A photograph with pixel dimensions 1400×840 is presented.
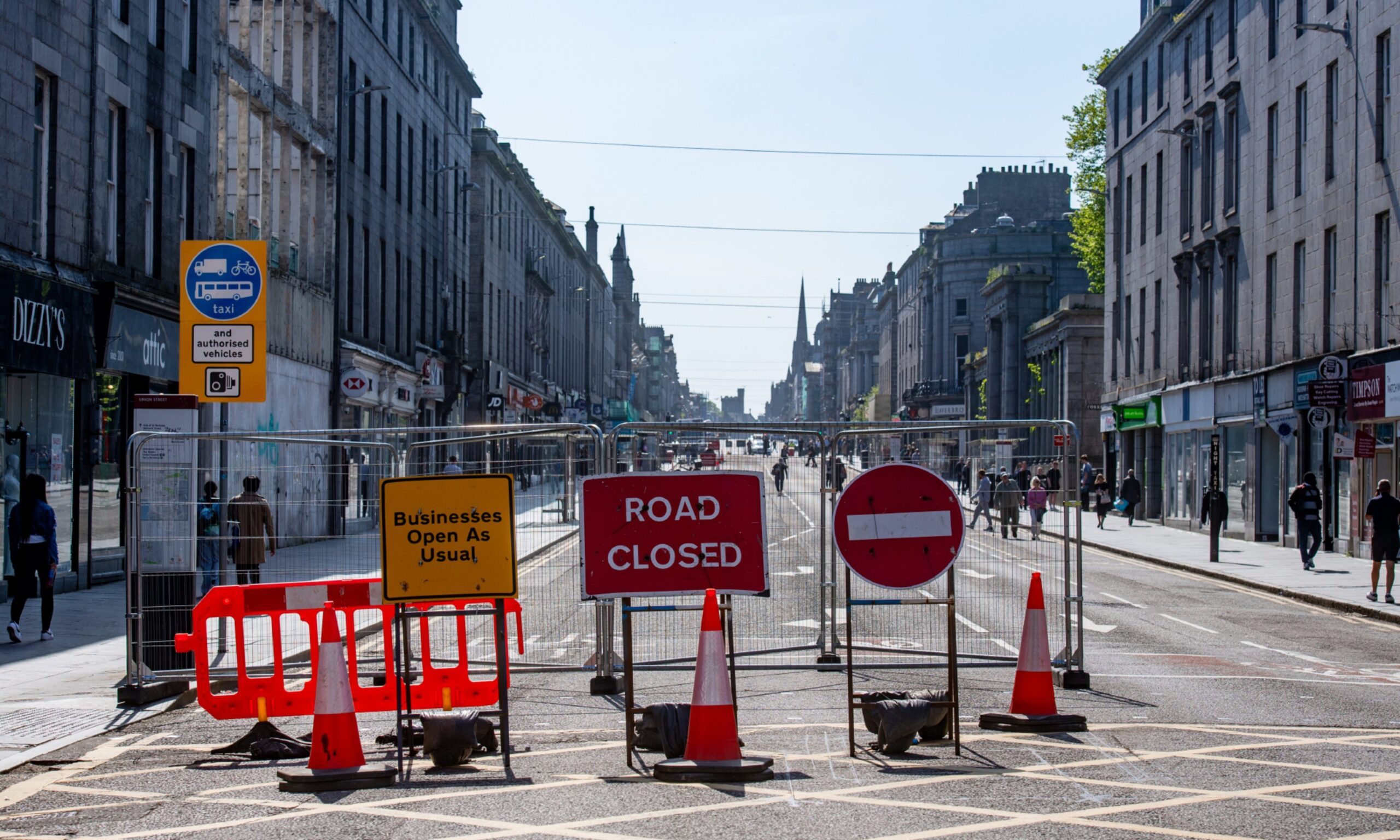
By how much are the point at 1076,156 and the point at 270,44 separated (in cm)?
3999

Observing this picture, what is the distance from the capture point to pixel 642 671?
12.3 meters

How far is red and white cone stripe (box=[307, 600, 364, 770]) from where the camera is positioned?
801 cm

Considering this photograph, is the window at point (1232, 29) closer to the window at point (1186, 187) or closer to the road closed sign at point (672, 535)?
the window at point (1186, 187)

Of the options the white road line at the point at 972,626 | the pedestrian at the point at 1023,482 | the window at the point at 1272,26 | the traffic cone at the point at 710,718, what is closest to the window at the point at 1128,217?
the window at the point at 1272,26

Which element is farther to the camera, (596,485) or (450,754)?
(596,485)

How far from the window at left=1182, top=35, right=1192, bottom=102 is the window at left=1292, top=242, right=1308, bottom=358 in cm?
974

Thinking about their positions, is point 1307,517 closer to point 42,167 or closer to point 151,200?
point 151,200

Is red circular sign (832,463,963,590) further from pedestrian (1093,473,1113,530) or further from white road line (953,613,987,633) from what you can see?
pedestrian (1093,473,1113,530)

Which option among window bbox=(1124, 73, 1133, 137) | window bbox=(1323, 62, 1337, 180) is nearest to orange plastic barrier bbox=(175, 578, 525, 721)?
window bbox=(1323, 62, 1337, 180)

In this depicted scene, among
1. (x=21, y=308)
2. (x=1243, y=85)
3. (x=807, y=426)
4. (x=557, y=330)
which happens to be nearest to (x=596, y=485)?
(x=807, y=426)

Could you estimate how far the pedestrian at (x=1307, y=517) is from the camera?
24.8 m

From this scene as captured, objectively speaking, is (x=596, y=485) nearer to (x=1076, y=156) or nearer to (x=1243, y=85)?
(x=1243, y=85)

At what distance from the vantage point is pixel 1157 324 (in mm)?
43781

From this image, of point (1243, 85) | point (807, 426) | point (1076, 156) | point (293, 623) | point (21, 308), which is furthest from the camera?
point (1076, 156)
